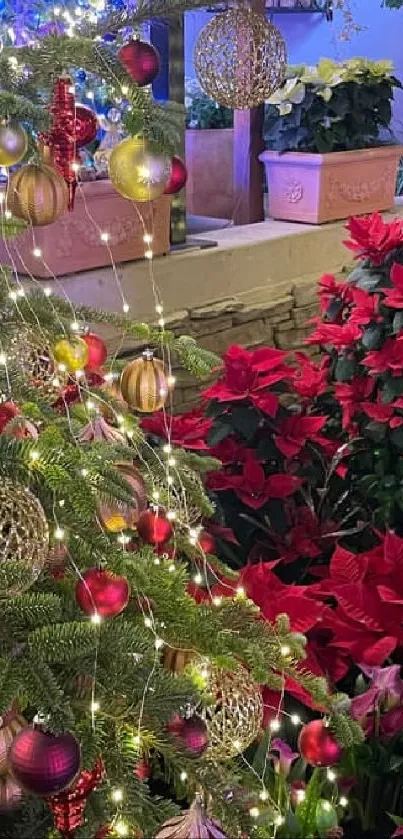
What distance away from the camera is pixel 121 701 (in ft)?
2.63

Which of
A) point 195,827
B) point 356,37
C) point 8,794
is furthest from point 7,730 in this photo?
point 356,37

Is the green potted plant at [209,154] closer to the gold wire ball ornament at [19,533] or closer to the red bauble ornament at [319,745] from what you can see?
the red bauble ornament at [319,745]

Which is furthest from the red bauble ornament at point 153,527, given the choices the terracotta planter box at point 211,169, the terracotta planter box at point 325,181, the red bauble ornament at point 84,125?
the terracotta planter box at point 211,169

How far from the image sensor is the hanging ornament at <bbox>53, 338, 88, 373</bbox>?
97 centimetres

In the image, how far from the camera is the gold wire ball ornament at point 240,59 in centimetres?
170

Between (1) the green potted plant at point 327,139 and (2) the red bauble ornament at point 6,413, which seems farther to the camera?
(1) the green potted plant at point 327,139

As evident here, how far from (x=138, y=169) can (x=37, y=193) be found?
10 cm

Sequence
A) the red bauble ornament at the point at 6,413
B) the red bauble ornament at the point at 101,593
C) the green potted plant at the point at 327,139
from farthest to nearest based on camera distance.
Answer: the green potted plant at the point at 327,139 → the red bauble ornament at the point at 6,413 → the red bauble ornament at the point at 101,593

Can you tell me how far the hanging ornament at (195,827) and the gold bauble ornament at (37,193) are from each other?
0.55 meters

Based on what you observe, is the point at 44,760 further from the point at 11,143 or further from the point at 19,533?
the point at 11,143

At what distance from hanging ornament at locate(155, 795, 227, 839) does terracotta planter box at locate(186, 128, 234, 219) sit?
1.91 metres

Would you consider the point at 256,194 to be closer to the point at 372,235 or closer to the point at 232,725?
the point at 372,235

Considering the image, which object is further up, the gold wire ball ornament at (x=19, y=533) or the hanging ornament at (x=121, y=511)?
the gold wire ball ornament at (x=19, y=533)

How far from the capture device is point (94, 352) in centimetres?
110
